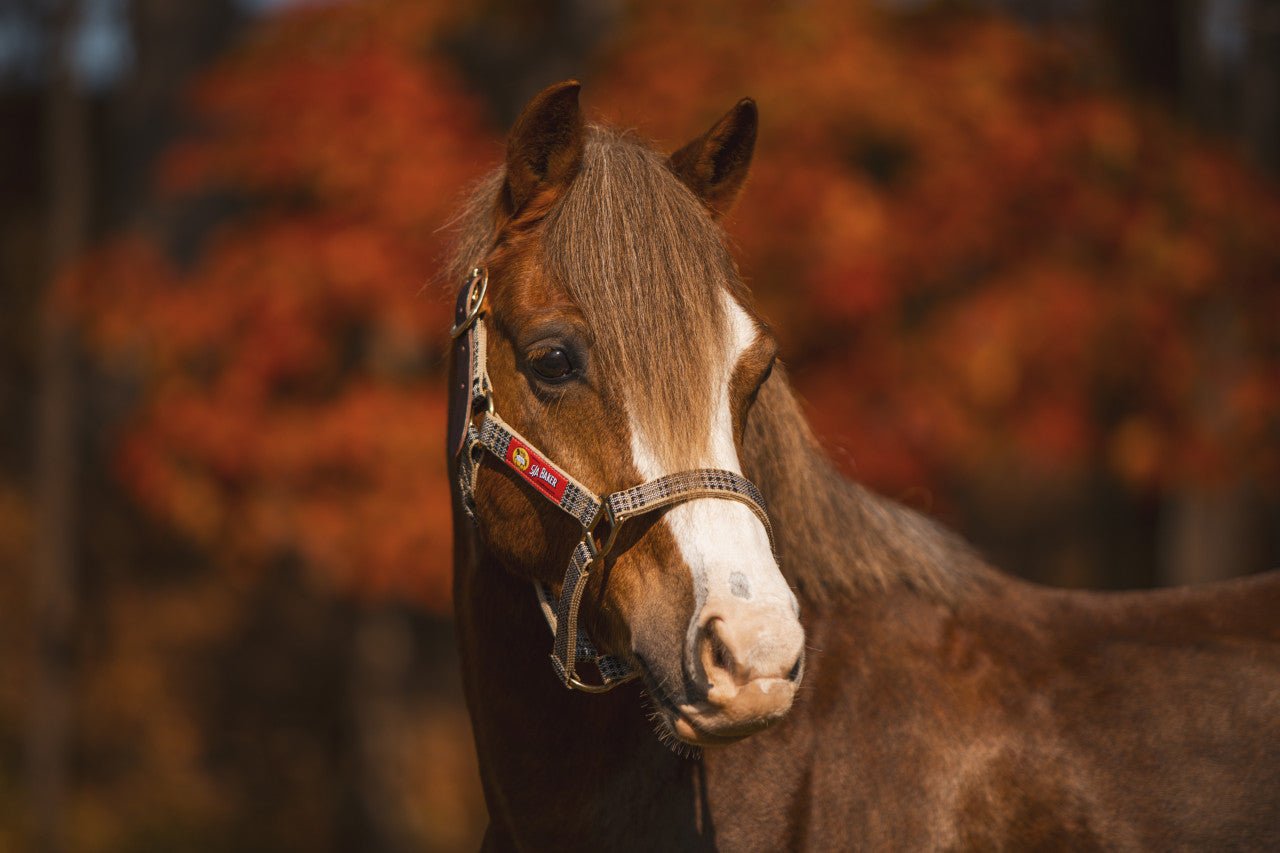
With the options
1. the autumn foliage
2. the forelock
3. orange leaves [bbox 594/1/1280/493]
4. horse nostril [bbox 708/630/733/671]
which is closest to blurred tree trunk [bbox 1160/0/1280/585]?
orange leaves [bbox 594/1/1280/493]

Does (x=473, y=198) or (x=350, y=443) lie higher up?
(x=350, y=443)

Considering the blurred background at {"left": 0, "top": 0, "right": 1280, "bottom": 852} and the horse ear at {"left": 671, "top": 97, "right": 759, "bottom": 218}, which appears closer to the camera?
the horse ear at {"left": 671, "top": 97, "right": 759, "bottom": 218}

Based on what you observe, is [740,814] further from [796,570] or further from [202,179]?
[202,179]

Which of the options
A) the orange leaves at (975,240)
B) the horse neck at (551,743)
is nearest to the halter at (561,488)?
the horse neck at (551,743)

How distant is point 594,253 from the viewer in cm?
241

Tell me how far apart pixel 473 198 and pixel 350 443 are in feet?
11.5

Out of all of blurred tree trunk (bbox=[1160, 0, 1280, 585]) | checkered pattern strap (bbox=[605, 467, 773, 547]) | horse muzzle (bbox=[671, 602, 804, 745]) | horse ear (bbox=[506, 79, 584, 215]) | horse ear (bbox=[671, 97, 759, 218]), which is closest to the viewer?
horse muzzle (bbox=[671, 602, 804, 745])

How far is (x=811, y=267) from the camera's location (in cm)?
604

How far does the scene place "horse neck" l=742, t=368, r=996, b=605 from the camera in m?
2.76

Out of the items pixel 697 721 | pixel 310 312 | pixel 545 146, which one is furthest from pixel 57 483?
pixel 697 721

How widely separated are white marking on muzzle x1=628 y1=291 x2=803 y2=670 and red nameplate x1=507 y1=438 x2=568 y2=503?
17 cm

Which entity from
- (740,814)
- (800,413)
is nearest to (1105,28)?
(800,413)

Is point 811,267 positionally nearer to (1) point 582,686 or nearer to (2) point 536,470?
(2) point 536,470

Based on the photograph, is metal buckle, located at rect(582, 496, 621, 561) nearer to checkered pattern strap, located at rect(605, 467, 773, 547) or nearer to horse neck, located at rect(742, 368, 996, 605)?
checkered pattern strap, located at rect(605, 467, 773, 547)
